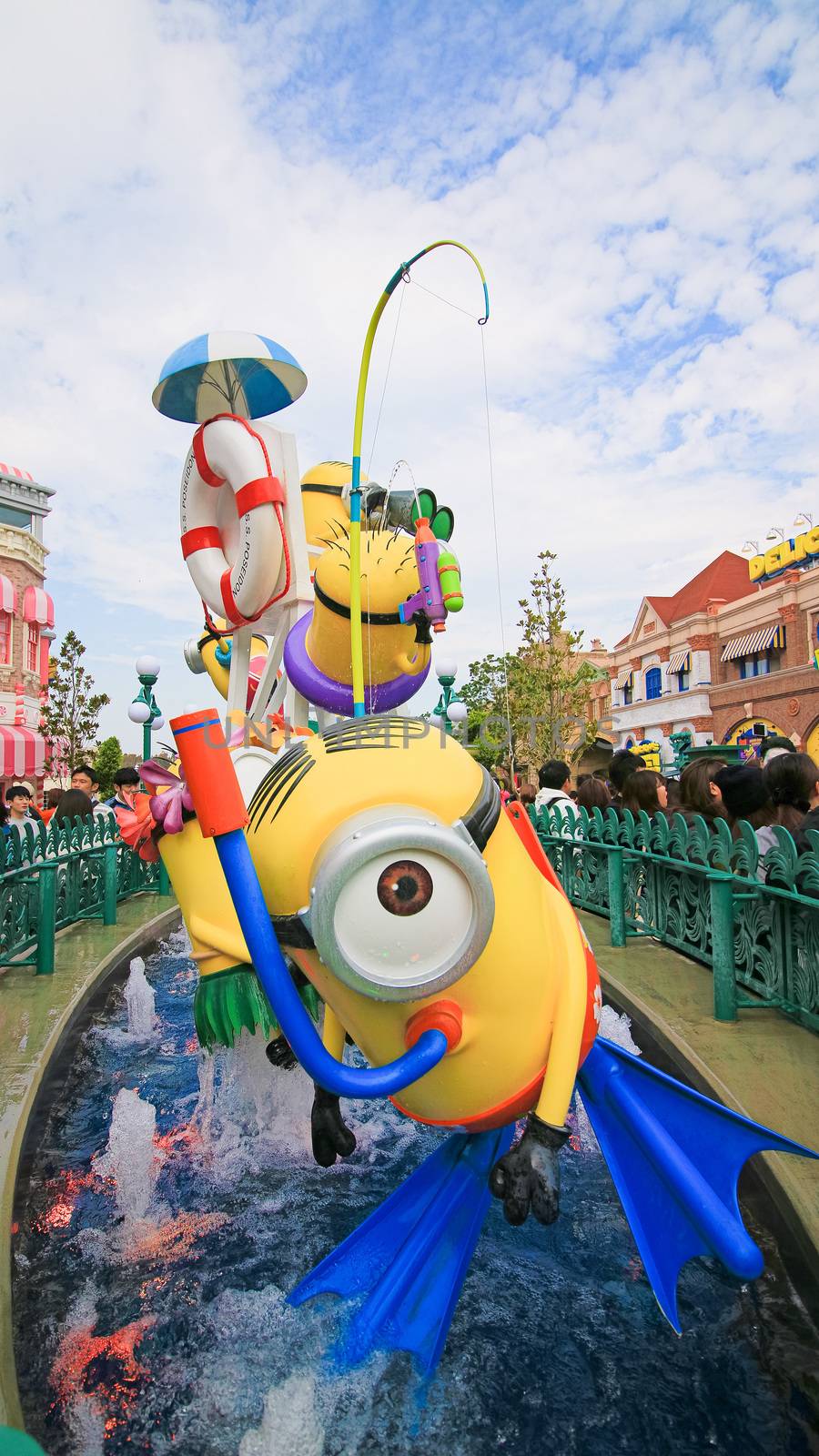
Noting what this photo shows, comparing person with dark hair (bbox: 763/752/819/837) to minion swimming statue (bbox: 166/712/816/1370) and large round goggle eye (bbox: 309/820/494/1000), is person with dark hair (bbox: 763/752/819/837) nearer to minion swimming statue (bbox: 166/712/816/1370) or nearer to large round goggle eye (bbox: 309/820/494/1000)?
minion swimming statue (bbox: 166/712/816/1370)

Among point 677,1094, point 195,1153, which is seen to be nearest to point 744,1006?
point 677,1094

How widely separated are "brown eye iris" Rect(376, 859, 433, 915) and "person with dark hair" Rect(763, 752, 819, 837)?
3.41 meters

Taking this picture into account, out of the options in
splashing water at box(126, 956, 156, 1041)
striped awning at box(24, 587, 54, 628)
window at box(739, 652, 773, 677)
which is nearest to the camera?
splashing water at box(126, 956, 156, 1041)

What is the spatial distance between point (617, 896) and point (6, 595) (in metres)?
22.6

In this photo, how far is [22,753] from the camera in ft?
77.7

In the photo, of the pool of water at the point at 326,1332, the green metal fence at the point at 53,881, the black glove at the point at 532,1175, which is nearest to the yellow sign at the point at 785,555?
the green metal fence at the point at 53,881

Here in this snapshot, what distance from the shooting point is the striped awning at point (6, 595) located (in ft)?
76.2

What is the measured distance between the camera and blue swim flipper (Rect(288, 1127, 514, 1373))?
5.85 feet

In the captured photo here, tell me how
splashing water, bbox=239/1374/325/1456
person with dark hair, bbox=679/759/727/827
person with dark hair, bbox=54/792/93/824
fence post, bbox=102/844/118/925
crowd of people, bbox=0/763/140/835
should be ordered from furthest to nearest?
person with dark hair, bbox=54/792/93/824 → fence post, bbox=102/844/118/925 → crowd of people, bbox=0/763/140/835 → person with dark hair, bbox=679/759/727/827 → splashing water, bbox=239/1374/325/1456

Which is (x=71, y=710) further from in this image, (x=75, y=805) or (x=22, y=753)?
(x=75, y=805)

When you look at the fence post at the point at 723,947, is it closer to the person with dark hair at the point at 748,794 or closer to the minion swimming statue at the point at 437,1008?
the person with dark hair at the point at 748,794

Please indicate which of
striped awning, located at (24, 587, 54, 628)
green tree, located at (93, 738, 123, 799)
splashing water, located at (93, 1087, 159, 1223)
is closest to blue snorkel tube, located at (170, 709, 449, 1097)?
splashing water, located at (93, 1087, 159, 1223)

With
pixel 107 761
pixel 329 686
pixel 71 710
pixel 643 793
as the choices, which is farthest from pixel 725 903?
pixel 107 761

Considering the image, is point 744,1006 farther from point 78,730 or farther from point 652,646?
point 652,646
